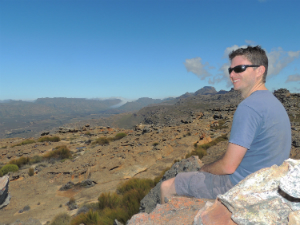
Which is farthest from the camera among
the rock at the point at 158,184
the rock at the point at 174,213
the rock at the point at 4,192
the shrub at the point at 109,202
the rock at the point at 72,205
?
the rock at the point at 4,192

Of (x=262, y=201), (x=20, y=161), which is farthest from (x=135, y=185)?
(x=20, y=161)

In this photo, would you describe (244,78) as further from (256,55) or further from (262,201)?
(262,201)

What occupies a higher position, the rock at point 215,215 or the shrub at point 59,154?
the rock at point 215,215

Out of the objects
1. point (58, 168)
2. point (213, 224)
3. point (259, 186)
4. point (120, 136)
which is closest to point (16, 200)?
point (58, 168)

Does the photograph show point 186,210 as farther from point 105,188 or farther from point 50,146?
point 50,146

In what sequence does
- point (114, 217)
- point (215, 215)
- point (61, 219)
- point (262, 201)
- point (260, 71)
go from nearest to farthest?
point (262, 201), point (215, 215), point (260, 71), point (114, 217), point (61, 219)

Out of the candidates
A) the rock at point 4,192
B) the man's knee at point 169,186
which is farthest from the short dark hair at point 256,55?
the rock at point 4,192

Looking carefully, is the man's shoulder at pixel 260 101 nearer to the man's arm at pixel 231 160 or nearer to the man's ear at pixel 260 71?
the man's ear at pixel 260 71

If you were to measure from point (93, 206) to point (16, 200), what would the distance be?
13.5ft

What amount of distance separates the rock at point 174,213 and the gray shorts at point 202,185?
0.11m

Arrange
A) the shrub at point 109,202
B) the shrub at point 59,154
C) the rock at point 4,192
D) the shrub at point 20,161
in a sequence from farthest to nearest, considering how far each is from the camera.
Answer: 1. the shrub at point 59,154
2. the shrub at point 20,161
3. the rock at point 4,192
4. the shrub at point 109,202

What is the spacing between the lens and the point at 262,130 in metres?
1.96

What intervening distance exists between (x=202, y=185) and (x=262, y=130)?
113cm

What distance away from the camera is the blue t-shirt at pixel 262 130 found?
192cm
